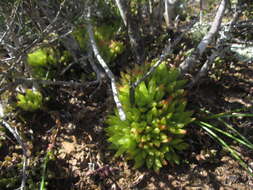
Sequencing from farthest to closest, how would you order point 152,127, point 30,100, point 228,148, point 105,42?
1. point 105,42
2. point 30,100
3. point 152,127
4. point 228,148

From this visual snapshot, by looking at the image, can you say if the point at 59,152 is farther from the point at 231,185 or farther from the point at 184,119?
the point at 231,185

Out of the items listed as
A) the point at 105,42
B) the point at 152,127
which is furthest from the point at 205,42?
the point at 105,42

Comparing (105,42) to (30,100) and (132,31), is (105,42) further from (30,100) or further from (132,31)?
(30,100)

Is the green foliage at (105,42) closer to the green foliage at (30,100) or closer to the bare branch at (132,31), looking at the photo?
the bare branch at (132,31)

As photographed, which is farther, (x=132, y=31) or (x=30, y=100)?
(x=132, y=31)

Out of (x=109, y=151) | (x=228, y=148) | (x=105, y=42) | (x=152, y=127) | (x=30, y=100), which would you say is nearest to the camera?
(x=228, y=148)

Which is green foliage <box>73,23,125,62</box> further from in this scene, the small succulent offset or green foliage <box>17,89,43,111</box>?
green foliage <box>17,89,43,111</box>

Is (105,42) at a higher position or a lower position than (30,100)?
higher

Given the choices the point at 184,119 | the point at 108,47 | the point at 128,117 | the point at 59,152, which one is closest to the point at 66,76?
the point at 108,47
